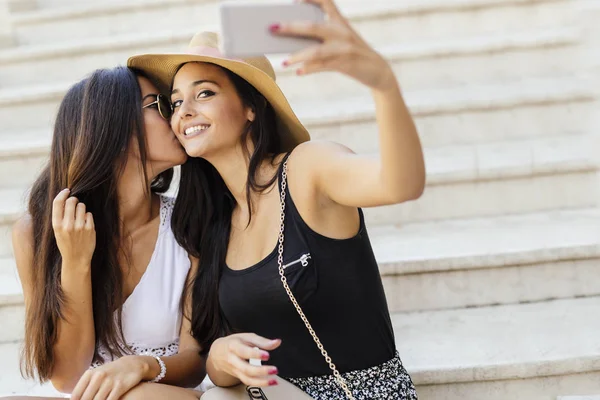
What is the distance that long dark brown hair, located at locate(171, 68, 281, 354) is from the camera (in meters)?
1.83

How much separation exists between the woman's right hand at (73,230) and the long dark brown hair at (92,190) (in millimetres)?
76

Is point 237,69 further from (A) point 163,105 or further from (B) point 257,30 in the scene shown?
(B) point 257,30

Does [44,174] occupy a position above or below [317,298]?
above

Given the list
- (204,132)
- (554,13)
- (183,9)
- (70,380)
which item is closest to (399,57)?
(554,13)

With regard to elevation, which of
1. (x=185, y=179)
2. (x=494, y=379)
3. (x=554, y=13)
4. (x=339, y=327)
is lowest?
(x=494, y=379)

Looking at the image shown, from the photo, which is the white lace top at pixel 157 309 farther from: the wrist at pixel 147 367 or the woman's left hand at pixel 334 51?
the woman's left hand at pixel 334 51

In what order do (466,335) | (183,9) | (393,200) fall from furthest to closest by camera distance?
1. (183,9)
2. (466,335)
3. (393,200)

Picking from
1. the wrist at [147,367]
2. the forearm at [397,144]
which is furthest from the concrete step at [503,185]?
the forearm at [397,144]

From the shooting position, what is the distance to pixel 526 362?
194cm

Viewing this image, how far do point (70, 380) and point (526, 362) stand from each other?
1291 millimetres

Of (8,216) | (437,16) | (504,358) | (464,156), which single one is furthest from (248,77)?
(437,16)

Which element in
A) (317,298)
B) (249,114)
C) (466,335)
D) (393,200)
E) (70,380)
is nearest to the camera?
(393,200)

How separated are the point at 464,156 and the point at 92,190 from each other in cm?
148

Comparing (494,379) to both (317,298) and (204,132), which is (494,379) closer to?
(317,298)
